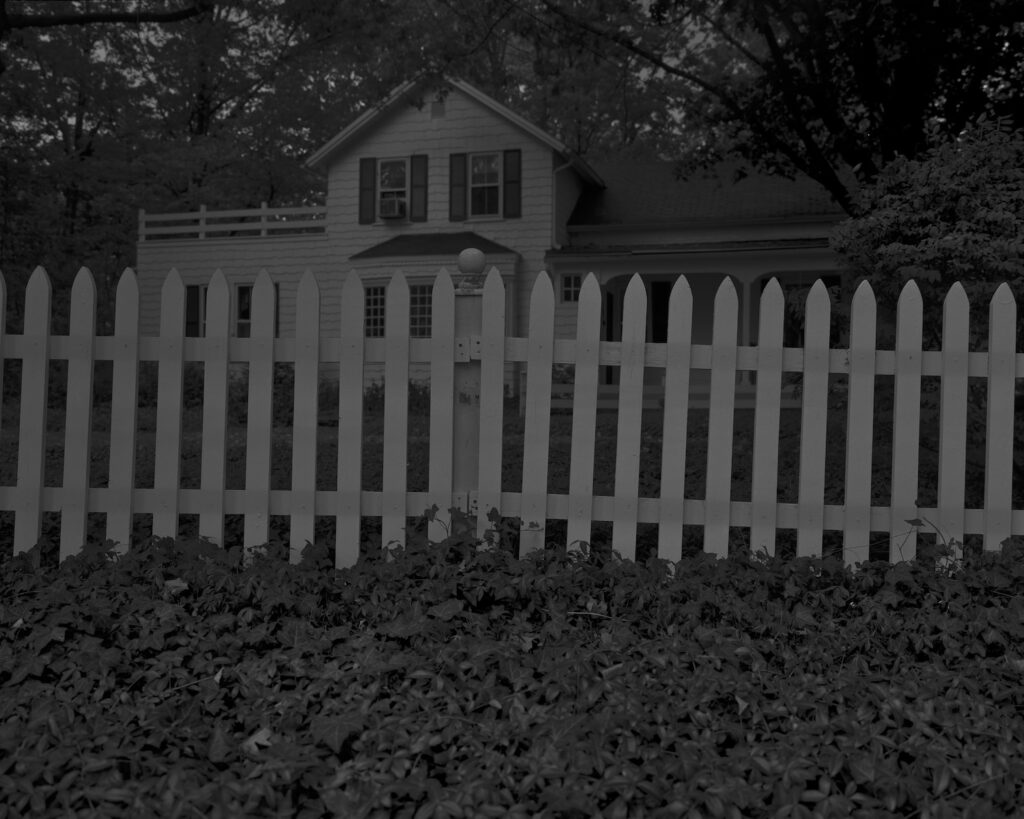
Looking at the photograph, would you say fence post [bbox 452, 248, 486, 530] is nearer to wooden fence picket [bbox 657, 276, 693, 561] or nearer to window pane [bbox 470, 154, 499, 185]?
wooden fence picket [bbox 657, 276, 693, 561]

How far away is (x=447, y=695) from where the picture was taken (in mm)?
2848

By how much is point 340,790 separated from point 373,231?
18210 millimetres

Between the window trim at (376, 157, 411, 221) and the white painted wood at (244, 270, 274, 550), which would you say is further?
the window trim at (376, 157, 411, 221)

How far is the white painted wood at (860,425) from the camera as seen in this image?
4.41 metres

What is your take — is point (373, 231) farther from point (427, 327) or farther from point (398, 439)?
point (398, 439)

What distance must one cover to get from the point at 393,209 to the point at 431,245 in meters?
1.27

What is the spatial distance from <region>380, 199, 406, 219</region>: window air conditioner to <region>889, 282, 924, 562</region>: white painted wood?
1591 centimetres

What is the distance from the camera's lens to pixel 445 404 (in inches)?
176

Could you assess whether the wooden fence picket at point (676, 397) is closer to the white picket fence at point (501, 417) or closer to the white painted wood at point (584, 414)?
the white picket fence at point (501, 417)

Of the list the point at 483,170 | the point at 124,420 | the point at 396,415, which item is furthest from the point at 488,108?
the point at 124,420

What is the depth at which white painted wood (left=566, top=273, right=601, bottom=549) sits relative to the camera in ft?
14.5

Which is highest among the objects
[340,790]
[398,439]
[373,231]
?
[373,231]

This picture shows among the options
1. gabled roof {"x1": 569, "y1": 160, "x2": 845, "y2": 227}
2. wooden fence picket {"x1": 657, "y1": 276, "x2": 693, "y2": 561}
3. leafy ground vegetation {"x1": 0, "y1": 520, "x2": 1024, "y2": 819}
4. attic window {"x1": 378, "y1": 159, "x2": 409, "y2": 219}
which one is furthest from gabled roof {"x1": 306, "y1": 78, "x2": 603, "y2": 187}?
leafy ground vegetation {"x1": 0, "y1": 520, "x2": 1024, "y2": 819}

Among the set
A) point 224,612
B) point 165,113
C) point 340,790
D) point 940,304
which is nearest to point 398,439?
point 224,612
